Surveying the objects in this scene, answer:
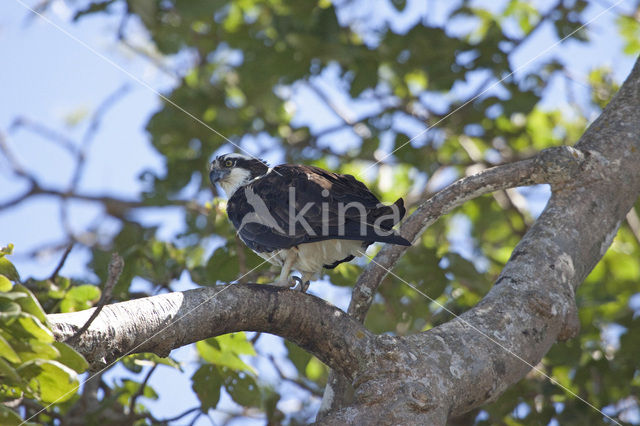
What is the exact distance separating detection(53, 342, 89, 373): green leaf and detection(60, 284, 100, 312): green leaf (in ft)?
5.90

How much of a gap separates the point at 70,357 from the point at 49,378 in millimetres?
113

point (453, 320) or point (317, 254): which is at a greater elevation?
point (317, 254)

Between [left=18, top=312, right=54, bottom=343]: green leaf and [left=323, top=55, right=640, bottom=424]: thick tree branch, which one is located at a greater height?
[left=323, top=55, right=640, bottom=424]: thick tree branch

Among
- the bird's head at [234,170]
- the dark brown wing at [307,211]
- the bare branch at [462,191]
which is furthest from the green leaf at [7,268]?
the bird's head at [234,170]

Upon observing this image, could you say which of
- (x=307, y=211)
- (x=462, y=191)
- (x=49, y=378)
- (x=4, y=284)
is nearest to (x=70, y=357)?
(x=49, y=378)

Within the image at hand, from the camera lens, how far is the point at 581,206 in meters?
3.89

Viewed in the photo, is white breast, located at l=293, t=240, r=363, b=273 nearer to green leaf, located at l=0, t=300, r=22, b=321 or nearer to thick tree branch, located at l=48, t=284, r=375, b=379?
thick tree branch, located at l=48, t=284, r=375, b=379

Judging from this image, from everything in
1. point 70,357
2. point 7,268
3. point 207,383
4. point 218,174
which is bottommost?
point 70,357

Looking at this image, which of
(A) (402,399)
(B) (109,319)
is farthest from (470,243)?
(B) (109,319)

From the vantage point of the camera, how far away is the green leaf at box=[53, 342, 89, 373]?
2.36 m

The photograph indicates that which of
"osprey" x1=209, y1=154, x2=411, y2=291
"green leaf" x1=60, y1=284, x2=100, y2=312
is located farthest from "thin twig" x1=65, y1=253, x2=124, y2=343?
"green leaf" x1=60, y1=284, x2=100, y2=312

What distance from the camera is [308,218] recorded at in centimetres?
397

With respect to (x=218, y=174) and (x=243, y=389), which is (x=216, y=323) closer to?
(x=243, y=389)

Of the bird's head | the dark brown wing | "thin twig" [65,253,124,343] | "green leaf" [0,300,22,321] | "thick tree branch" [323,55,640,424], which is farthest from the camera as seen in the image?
the bird's head
